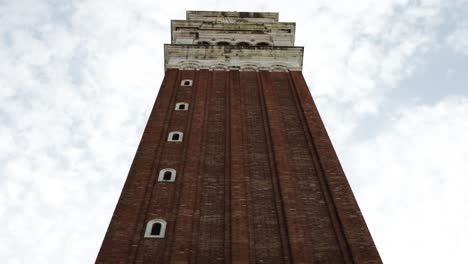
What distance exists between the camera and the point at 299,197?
58.1 ft

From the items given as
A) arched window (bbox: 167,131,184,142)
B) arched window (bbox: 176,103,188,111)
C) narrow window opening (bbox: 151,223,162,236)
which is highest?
arched window (bbox: 176,103,188,111)

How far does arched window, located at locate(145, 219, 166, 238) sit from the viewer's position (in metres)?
15.7

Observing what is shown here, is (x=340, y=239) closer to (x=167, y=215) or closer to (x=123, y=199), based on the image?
(x=167, y=215)

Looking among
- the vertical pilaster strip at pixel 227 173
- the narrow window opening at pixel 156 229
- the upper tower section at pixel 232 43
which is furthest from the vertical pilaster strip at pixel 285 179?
the upper tower section at pixel 232 43

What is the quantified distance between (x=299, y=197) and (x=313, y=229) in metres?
1.77

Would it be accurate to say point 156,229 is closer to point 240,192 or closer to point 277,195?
point 240,192

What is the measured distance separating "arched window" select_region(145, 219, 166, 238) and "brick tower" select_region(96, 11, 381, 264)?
0.08ft

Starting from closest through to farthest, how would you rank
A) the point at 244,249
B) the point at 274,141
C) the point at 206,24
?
the point at 244,249 < the point at 274,141 < the point at 206,24

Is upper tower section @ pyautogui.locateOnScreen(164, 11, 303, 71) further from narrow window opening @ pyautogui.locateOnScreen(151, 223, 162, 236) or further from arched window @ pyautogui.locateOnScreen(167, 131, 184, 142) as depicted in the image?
narrow window opening @ pyautogui.locateOnScreen(151, 223, 162, 236)

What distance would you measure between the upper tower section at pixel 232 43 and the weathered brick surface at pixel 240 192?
486 centimetres

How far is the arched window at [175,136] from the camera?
21.8 metres

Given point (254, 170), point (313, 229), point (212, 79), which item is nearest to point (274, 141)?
point (254, 170)

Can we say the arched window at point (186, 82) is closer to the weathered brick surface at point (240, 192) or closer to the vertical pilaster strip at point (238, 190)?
the weathered brick surface at point (240, 192)

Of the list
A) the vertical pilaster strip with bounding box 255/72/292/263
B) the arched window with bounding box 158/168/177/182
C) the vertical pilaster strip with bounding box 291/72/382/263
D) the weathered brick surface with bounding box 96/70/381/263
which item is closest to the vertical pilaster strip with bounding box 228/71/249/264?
the weathered brick surface with bounding box 96/70/381/263
